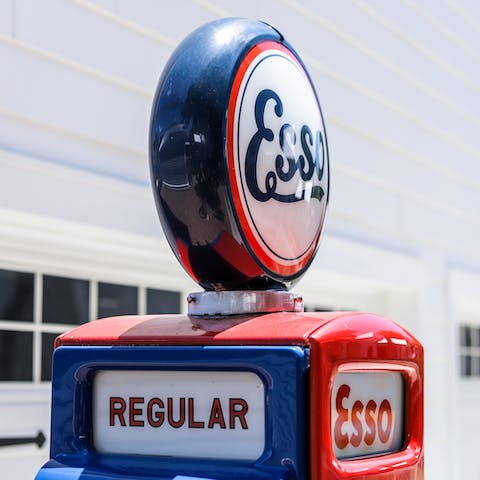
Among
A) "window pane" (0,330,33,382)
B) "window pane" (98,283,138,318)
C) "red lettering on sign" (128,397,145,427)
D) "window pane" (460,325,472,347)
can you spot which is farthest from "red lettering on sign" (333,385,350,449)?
"window pane" (460,325,472,347)

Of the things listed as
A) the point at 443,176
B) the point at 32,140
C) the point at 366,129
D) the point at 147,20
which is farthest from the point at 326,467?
the point at 443,176

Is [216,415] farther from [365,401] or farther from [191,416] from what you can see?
[365,401]

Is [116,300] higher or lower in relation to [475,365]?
higher

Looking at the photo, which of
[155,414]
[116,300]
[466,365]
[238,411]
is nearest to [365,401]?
[238,411]

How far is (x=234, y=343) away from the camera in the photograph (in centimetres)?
166

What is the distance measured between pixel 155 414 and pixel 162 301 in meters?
2.13

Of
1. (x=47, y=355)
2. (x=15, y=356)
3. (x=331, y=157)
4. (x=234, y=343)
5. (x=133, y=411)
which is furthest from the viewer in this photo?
(x=331, y=157)

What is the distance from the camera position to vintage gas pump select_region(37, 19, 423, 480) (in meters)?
1.63

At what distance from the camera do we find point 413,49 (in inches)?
216

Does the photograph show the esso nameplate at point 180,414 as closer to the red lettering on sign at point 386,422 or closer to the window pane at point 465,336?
the red lettering on sign at point 386,422

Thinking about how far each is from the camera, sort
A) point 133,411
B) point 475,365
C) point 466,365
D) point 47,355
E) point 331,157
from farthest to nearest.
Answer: point 475,365, point 466,365, point 331,157, point 47,355, point 133,411

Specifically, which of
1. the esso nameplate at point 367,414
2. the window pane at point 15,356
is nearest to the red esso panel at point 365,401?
the esso nameplate at point 367,414

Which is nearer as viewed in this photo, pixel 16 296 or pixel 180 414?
pixel 180 414

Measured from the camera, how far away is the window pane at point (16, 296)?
10.5 ft
